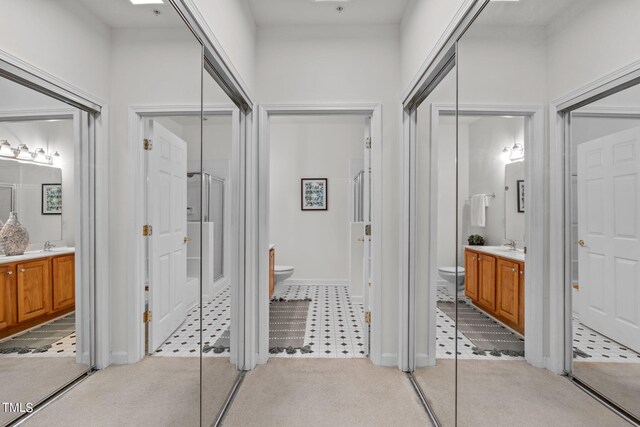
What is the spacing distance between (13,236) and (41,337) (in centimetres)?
19

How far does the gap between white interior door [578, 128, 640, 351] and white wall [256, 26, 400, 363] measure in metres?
1.77

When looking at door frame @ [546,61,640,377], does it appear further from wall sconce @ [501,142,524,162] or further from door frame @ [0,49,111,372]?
door frame @ [0,49,111,372]

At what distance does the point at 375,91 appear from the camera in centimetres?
246

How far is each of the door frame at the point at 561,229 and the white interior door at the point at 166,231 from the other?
43.6 inches

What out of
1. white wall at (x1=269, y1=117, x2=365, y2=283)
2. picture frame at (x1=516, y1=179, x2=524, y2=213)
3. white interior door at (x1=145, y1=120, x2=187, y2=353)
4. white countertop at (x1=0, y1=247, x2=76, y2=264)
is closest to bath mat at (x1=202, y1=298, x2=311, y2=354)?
white interior door at (x1=145, y1=120, x2=187, y2=353)

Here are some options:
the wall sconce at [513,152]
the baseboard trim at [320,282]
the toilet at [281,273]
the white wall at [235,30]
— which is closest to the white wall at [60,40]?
the white wall at [235,30]

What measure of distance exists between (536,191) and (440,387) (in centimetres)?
140

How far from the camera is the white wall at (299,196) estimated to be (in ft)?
16.8

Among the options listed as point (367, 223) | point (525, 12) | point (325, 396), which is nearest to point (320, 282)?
point (367, 223)

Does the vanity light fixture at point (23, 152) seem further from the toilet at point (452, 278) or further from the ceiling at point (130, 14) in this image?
the toilet at point (452, 278)

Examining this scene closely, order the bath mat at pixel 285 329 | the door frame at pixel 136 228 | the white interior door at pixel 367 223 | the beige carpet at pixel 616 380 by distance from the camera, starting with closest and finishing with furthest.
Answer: the beige carpet at pixel 616 380 → the door frame at pixel 136 228 → the bath mat at pixel 285 329 → the white interior door at pixel 367 223

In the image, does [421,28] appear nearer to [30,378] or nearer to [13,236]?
[13,236]

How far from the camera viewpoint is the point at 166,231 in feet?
3.91

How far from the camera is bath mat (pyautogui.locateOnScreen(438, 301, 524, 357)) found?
3.43 ft
